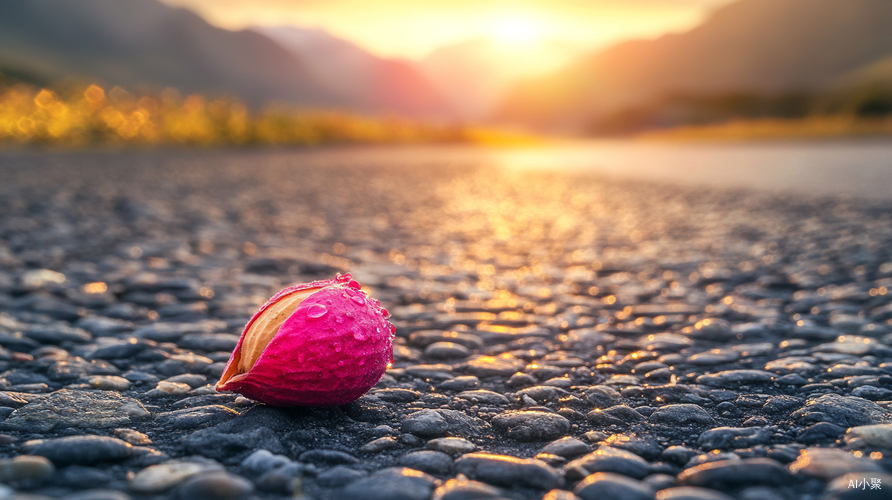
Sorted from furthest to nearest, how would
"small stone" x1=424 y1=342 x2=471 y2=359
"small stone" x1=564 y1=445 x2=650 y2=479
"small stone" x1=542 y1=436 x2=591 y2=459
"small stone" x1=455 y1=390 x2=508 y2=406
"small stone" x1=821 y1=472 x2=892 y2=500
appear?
"small stone" x1=424 y1=342 x2=471 y2=359, "small stone" x1=455 y1=390 x2=508 y2=406, "small stone" x1=542 y1=436 x2=591 y2=459, "small stone" x1=564 y1=445 x2=650 y2=479, "small stone" x1=821 y1=472 x2=892 y2=500

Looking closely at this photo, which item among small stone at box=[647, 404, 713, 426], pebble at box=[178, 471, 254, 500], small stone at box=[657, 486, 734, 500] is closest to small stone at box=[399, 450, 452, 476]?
pebble at box=[178, 471, 254, 500]

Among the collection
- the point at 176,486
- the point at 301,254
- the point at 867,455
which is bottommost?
the point at 867,455

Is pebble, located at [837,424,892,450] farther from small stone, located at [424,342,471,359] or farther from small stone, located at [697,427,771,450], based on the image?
small stone, located at [424,342,471,359]

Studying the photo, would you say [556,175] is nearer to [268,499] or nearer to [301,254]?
[301,254]

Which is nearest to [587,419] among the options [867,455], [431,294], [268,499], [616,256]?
[867,455]

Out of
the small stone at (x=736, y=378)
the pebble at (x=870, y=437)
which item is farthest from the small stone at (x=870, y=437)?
the small stone at (x=736, y=378)

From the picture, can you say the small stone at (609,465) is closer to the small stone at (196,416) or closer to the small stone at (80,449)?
the small stone at (196,416)
